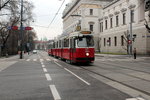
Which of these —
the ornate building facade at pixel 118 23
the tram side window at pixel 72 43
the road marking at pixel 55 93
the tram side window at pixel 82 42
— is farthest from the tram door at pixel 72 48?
the road marking at pixel 55 93

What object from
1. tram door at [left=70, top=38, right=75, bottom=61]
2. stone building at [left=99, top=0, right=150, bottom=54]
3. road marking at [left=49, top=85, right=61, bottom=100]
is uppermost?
stone building at [left=99, top=0, right=150, bottom=54]

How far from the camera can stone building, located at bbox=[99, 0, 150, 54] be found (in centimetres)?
4942

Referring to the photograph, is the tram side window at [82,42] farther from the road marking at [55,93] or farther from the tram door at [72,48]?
the road marking at [55,93]

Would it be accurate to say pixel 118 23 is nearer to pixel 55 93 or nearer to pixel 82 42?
pixel 82 42

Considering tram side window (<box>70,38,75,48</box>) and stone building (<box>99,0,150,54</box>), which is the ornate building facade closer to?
stone building (<box>99,0,150,54</box>)

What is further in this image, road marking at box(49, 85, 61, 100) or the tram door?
the tram door

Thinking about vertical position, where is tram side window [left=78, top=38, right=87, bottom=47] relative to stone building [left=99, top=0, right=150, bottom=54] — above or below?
below

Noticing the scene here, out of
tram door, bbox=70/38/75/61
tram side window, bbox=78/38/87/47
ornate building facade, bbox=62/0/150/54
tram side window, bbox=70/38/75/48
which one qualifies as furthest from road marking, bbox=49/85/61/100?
ornate building facade, bbox=62/0/150/54

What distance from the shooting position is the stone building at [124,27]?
4942cm

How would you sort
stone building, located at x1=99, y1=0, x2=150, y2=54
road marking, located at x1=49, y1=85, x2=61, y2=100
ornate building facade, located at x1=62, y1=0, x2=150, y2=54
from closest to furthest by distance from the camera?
road marking, located at x1=49, y1=85, x2=61, y2=100 → stone building, located at x1=99, y1=0, x2=150, y2=54 → ornate building facade, located at x1=62, y1=0, x2=150, y2=54

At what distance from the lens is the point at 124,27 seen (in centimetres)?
5906

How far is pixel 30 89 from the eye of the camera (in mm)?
9859

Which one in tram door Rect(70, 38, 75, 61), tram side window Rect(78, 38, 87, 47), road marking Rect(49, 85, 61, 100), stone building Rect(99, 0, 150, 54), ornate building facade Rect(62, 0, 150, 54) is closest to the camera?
road marking Rect(49, 85, 61, 100)

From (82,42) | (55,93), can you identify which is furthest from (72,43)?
(55,93)
